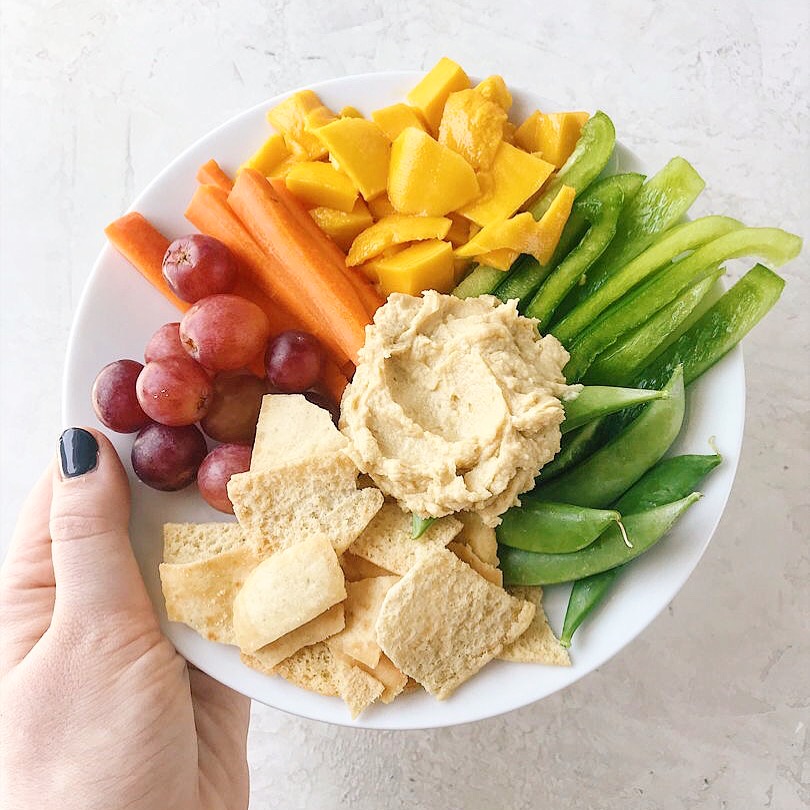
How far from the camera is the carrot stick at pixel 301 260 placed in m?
1.90

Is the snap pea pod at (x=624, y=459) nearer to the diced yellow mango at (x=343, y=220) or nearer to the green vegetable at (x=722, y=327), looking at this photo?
the green vegetable at (x=722, y=327)

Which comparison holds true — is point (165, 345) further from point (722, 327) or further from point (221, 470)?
point (722, 327)

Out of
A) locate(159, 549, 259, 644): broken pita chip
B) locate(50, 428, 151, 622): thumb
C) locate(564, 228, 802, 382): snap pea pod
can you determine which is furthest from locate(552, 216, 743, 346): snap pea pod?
locate(50, 428, 151, 622): thumb

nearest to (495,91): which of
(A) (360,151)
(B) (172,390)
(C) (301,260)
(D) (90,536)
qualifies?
(A) (360,151)

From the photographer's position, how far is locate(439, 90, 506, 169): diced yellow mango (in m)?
Result: 1.90

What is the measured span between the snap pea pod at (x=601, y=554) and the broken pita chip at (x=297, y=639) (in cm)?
39

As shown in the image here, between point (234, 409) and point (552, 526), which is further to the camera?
point (234, 409)

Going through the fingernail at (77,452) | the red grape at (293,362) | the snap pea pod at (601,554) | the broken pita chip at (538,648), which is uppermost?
the fingernail at (77,452)

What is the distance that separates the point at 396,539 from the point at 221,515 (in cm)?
Result: 41

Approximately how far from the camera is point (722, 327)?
6.08ft

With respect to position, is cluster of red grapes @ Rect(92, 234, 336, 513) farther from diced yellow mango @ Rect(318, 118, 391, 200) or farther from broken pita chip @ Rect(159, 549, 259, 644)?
diced yellow mango @ Rect(318, 118, 391, 200)

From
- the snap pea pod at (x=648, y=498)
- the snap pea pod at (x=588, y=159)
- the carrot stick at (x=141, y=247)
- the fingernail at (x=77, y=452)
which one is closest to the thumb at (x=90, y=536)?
the fingernail at (x=77, y=452)

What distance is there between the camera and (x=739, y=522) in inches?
91.4

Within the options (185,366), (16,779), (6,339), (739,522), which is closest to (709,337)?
(739,522)
